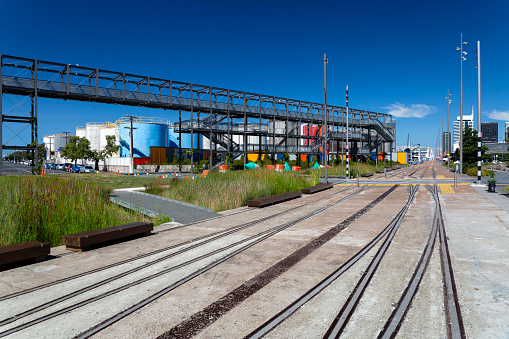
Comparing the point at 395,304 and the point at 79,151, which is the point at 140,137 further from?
the point at 395,304

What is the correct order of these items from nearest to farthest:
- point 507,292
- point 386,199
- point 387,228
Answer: point 507,292
point 387,228
point 386,199

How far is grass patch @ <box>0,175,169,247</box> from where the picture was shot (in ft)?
26.5

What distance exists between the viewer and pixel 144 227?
9.38 meters

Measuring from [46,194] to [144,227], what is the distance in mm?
2600

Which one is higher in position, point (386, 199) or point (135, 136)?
point (135, 136)

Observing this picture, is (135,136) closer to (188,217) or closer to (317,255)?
(188,217)

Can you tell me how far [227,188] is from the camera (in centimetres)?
1688

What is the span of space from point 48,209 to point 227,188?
28.6 feet

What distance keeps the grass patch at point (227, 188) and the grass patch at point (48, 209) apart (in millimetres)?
4937

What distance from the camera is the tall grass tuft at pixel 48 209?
8.06 m

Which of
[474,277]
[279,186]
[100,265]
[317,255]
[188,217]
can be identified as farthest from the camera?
[279,186]

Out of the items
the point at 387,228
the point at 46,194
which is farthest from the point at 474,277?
the point at 46,194

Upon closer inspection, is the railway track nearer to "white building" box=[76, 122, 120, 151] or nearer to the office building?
the office building

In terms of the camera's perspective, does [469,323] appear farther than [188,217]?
No
